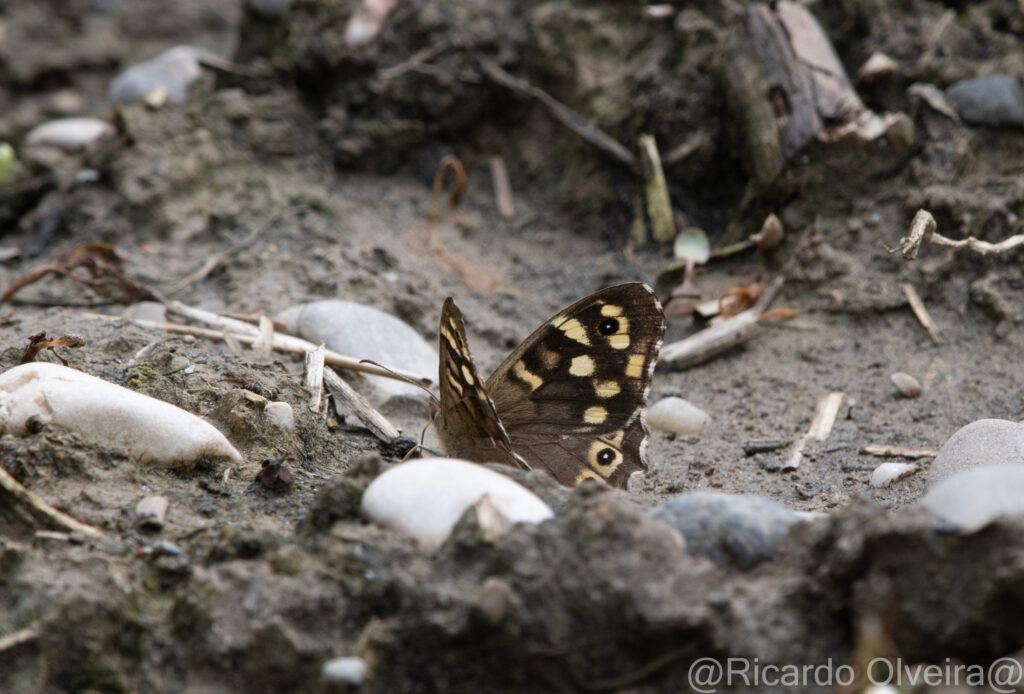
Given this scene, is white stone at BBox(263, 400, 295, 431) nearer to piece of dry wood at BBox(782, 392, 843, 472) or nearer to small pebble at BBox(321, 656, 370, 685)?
small pebble at BBox(321, 656, 370, 685)

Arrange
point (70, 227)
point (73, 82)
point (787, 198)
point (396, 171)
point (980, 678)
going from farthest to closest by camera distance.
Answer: point (73, 82) → point (396, 171) → point (70, 227) → point (787, 198) → point (980, 678)

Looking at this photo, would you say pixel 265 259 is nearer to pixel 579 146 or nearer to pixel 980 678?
pixel 579 146

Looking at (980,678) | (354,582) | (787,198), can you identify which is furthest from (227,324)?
(980,678)

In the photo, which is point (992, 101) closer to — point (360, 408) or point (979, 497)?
point (979, 497)

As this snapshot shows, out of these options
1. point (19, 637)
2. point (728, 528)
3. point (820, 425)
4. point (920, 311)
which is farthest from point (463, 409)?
point (920, 311)

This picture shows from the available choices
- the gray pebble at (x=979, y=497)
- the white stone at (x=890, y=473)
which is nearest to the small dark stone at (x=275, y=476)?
the gray pebble at (x=979, y=497)

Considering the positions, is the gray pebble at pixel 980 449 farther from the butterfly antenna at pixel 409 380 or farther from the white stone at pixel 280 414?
the white stone at pixel 280 414

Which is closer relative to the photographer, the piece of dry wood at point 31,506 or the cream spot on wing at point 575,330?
the piece of dry wood at point 31,506
